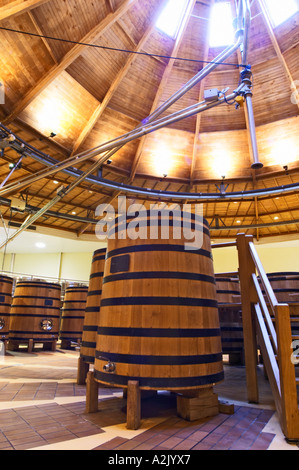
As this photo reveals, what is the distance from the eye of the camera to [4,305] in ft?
20.5

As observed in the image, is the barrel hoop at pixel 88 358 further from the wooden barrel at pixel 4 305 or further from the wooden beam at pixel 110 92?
the wooden beam at pixel 110 92

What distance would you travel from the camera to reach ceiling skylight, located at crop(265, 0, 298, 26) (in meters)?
7.83

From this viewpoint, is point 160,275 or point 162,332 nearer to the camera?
point 162,332

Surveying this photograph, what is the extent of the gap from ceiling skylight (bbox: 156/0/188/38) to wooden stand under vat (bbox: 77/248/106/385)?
8347 mm

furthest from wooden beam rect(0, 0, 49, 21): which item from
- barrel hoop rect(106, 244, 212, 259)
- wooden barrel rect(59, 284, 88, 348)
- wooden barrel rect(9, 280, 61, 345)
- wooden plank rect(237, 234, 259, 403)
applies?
wooden plank rect(237, 234, 259, 403)

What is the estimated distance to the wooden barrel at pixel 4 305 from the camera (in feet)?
20.1

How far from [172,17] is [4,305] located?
9117 millimetres

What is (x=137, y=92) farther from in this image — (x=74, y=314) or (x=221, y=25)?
(x=74, y=314)

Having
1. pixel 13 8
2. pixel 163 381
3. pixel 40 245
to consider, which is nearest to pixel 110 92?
pixel 13 8

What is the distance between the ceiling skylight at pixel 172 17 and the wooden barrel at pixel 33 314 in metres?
8.07

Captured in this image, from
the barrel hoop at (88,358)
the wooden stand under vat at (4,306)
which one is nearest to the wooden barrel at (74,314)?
the wooden stand under vat at (4,306)
